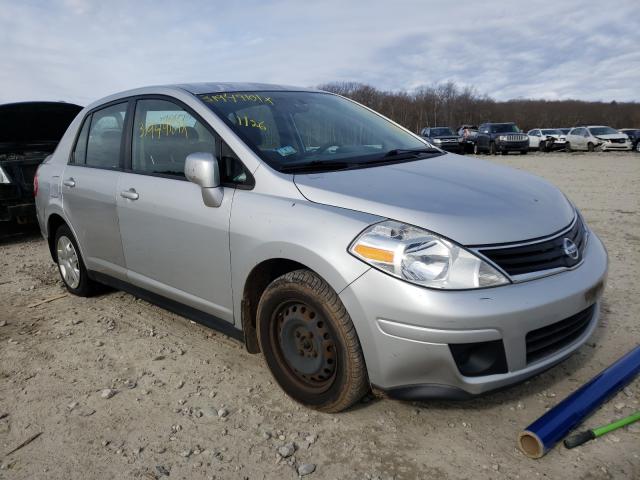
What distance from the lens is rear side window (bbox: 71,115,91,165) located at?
164 inches

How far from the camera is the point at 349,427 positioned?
8.21 ft

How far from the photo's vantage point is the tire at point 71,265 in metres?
4.34

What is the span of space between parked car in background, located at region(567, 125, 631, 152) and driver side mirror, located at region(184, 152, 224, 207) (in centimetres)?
2775

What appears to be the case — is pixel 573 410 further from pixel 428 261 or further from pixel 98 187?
pixel 98 187

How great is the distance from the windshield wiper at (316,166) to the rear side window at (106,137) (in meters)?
1.58

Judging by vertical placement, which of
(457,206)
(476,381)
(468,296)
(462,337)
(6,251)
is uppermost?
(457,206)

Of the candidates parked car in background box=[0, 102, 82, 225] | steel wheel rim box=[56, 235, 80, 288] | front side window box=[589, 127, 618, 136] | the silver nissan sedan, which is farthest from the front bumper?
front side window box=[589, 127, 618, 136]

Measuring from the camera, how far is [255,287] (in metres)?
2.78

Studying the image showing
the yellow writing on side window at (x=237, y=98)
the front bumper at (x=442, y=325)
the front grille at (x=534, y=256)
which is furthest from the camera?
the yellow writing on side window at (x=237, y=98)

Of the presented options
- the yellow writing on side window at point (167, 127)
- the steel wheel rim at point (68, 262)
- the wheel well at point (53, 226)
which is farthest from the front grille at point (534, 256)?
the wheel well at point (53, 226)

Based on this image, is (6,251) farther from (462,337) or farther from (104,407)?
(462,337)

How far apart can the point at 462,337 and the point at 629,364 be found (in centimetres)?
126

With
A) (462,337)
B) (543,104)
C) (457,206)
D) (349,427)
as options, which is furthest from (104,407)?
(543,104)

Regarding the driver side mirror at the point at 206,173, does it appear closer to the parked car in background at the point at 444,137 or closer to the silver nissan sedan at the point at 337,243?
the silver nissan sedan at the point at 337,243
